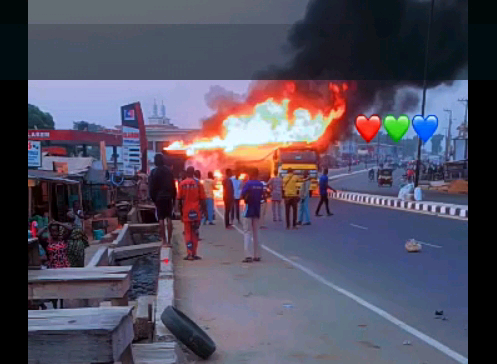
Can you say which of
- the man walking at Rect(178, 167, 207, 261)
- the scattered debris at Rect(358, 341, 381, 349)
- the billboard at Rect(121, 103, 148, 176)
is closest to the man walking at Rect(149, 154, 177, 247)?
the man walking at Rect(178, 167, 207, 261)

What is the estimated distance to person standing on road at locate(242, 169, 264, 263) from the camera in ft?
31.5

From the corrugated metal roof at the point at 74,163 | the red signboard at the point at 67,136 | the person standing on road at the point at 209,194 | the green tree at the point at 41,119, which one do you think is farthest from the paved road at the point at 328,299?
the green tree at the point at 41,119

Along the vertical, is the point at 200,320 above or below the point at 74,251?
below

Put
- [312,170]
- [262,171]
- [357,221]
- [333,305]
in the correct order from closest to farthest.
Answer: [333,305]
[357,221]
[312,170]
[262,171]

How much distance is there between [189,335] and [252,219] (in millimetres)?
4951

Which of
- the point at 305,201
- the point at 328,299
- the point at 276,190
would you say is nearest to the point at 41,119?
the point at 276,190

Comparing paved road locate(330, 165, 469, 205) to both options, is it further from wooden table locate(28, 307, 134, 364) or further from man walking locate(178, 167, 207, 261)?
wooden table locate(28, 307, 134, 364)

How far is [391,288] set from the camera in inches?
299

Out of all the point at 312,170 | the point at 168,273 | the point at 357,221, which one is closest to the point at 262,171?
the point at 312,170

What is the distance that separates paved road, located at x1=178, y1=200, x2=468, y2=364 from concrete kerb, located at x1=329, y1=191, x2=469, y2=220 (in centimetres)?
671

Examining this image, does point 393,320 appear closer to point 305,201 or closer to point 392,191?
point 305,201

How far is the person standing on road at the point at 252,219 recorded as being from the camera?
9.61 m
